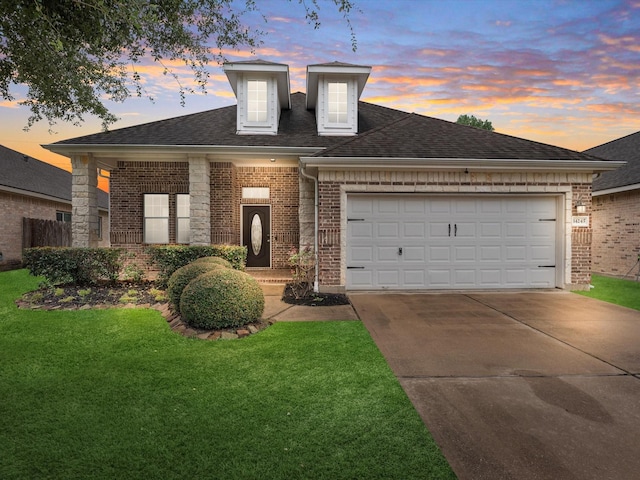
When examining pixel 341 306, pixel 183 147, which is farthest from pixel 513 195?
pixel 183 147

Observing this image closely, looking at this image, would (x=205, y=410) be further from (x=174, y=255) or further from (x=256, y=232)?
(x=256, y=232)

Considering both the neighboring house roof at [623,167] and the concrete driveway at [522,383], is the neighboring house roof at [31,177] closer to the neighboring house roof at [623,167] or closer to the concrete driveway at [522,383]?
the concrete driveway at [522,383]

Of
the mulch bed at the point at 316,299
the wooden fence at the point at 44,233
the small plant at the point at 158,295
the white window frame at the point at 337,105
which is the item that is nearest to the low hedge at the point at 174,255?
the small plant at the point at 158,295

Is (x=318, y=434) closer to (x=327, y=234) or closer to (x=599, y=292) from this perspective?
(x=327, y=234)

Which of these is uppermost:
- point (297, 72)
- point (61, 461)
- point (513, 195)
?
point (297, 72)

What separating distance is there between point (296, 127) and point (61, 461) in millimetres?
11186

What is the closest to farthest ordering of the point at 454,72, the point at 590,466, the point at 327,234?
the point at 590,466 → the point at 327,234 → the point at 454,72

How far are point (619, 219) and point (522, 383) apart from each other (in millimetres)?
12152

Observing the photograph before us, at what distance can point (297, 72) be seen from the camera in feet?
42.2

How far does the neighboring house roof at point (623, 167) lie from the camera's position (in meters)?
11.7

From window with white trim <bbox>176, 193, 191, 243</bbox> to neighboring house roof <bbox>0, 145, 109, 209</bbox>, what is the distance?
25.8ft

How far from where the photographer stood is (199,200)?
10625 mm

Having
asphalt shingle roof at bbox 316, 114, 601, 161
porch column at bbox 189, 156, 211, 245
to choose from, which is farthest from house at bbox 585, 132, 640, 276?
porch column at bbox 189, 156, 211, 245

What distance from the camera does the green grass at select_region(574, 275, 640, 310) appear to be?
26.9 ft
